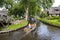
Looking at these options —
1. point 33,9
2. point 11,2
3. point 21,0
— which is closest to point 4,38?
point 11,2

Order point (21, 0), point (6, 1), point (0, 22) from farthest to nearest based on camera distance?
point (21, 0)
point (6, 1)
point (0, 22)

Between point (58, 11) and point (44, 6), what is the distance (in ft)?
140

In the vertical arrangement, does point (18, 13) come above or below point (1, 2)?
below

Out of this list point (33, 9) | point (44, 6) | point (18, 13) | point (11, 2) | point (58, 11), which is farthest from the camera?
point (58, 11)

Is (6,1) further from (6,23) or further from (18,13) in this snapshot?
(18,13)

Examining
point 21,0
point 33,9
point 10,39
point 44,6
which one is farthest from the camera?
point 33,9

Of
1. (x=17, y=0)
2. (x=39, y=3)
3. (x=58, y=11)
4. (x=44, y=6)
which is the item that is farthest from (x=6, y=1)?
(x=58, y=11)

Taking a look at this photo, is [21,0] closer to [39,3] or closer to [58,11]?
[39,3]

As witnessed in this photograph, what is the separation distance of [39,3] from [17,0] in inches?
263

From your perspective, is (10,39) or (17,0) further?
(17,0)

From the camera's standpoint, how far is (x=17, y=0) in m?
52.5

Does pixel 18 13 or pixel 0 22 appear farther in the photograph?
pixel 18 13

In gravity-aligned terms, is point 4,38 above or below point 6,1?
below

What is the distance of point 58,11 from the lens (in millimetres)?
97250
